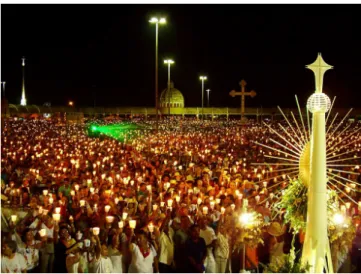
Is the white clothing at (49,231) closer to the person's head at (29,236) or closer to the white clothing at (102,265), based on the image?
the person's head at (29,236)

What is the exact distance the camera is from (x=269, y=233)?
8.31 meters

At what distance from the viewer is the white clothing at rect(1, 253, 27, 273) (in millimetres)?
6809

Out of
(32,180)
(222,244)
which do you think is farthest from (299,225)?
(32,180)

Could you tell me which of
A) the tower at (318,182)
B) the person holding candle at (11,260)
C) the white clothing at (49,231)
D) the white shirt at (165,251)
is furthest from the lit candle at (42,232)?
the tower at (318,182)

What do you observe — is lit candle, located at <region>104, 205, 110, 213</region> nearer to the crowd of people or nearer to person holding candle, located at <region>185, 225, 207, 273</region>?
the crowd of people

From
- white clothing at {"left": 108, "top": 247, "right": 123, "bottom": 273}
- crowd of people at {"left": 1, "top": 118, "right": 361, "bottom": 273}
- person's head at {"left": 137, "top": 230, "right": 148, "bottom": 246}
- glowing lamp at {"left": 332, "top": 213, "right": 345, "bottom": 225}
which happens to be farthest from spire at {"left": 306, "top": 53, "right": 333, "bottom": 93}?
white clothing at {"left": 108, "top": 247, "right": 123, "bottom": 273}

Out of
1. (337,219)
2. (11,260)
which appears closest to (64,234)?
(11,260)

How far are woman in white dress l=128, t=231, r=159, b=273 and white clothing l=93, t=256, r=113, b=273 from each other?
37cm

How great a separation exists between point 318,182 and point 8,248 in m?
4.07

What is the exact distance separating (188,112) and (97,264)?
89266mm

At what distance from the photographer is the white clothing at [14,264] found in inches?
268

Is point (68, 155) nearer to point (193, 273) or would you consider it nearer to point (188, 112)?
point (193, 273)

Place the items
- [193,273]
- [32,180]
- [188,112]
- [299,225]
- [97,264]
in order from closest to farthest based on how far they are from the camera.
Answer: [299,225], [97,264], [193,273], [32,180], [188,112]

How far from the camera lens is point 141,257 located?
24.5 ft
